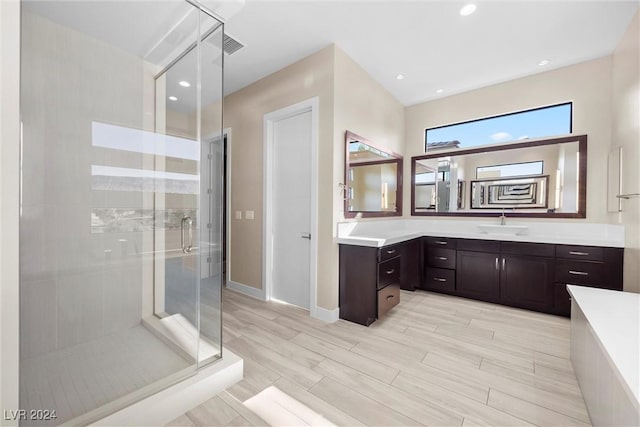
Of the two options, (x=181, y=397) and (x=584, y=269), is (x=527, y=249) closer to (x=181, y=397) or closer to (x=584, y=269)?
(x=584, y=269)

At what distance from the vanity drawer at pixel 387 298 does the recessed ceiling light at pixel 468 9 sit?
8.54ft

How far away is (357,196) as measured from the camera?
10.2ft

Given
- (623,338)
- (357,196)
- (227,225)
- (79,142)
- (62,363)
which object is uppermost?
(79,142)

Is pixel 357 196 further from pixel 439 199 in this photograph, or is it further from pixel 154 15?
pixel 154 15

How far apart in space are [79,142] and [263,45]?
6.16ft

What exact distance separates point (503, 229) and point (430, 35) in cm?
252

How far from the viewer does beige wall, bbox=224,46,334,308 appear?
2697 millimetres

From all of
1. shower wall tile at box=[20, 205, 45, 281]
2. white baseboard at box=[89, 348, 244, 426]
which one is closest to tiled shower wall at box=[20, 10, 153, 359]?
shower wall tile at box=[20, 205, 45, 281]

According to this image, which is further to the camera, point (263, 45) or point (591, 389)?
point (263, 45)

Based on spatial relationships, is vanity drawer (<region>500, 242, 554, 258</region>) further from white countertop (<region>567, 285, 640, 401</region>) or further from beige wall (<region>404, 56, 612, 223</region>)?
white countertop (<region>567, 285, 640, 401</region>)

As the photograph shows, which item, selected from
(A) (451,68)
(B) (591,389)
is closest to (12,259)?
(B) (591,389)

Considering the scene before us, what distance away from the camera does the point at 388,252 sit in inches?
107

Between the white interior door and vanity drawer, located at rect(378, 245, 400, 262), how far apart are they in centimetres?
73

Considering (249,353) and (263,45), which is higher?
(263,45)
